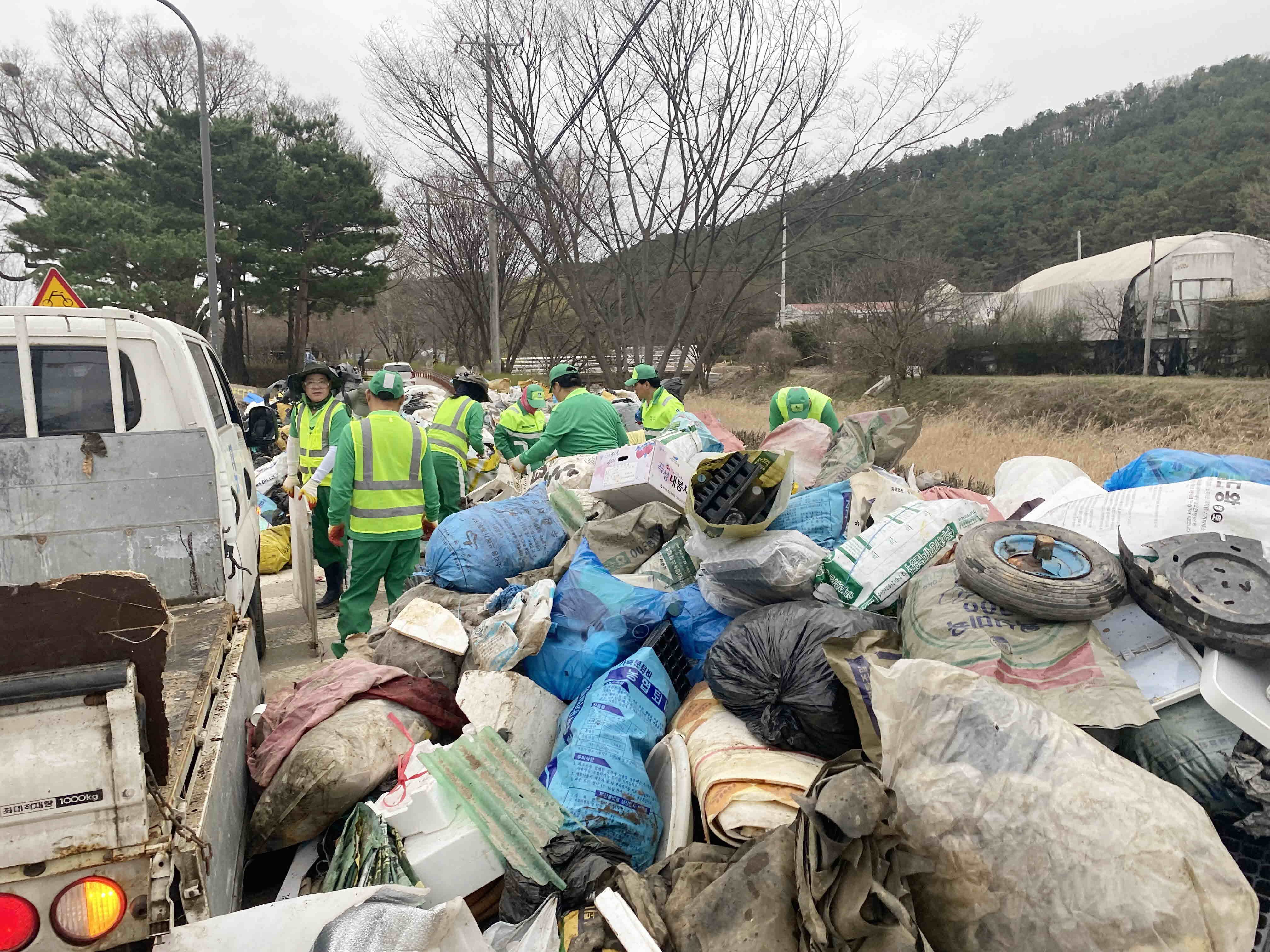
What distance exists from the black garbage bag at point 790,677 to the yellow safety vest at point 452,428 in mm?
4194

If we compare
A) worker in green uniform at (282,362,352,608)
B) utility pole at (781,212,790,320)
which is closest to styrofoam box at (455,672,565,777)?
worker in green uniform at (282,362,352,608)

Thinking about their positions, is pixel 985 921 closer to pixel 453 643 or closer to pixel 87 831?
pixel 87 831

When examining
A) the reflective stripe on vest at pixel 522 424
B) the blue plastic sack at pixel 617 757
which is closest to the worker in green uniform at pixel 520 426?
the reflective stripe on vest at pixel 522 424

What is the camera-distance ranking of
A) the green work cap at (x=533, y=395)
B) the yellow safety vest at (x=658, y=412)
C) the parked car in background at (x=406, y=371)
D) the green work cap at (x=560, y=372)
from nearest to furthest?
the green work cap at (x=560, y=372) → the yellow safety vest at (x=658, y=412) → the green work cap at (x=533, y=395) → the parked car in background at (x=406, y=371)

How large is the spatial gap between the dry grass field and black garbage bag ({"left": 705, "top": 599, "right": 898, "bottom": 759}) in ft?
17.9

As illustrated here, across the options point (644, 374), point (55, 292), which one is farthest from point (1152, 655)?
point (55, 292)

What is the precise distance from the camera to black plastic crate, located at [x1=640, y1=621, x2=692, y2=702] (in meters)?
3.15

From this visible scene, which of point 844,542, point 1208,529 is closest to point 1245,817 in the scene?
point 1208,529

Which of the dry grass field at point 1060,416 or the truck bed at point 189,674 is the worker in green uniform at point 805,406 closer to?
the dry grass field at point 1060,416

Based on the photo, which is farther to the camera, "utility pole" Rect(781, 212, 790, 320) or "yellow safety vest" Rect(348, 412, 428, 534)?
"utility pole" Rect(781, 212, 790, 320)

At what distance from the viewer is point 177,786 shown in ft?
5.44

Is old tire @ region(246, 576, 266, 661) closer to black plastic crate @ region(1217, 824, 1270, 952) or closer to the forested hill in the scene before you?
black plastic crate @ region(1217, 824, 1270, 952)

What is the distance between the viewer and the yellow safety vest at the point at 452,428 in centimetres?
654

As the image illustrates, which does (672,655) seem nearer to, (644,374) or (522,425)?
(644,374)
